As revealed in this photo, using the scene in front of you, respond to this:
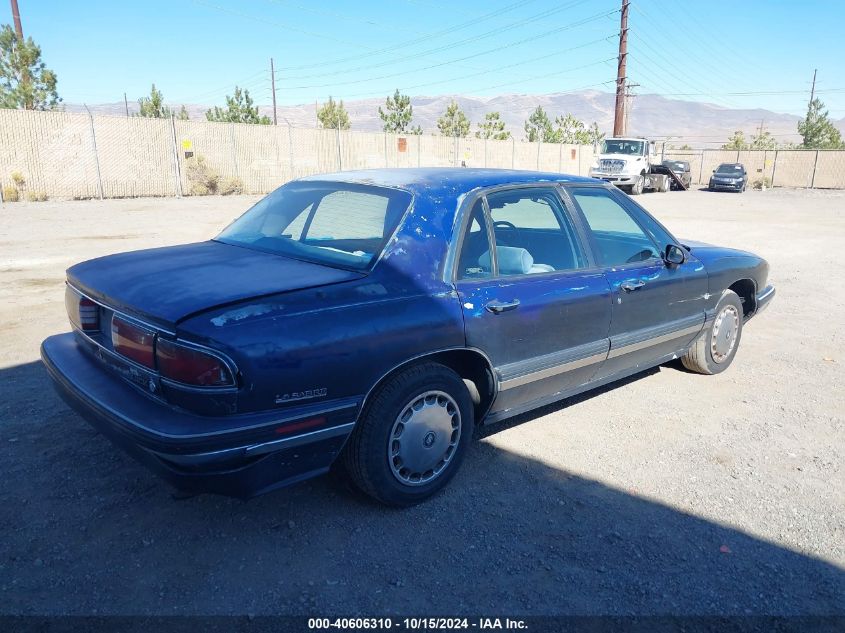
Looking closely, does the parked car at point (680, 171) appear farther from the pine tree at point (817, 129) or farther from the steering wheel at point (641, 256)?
the steering wheel at point (641, 256)

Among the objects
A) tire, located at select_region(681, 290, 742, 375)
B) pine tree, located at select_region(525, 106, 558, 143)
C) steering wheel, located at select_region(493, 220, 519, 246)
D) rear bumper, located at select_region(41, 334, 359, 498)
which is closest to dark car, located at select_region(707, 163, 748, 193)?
pine tree, located at select_region(525, 106, 558, 143)

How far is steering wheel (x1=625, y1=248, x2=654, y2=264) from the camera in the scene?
164 inches

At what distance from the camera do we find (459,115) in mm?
51812

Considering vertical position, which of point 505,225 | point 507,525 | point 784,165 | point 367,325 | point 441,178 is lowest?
point 507,525

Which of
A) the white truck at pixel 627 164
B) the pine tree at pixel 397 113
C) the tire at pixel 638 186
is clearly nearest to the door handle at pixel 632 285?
the white truck at pixel 627 164

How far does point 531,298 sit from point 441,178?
82 centimetres

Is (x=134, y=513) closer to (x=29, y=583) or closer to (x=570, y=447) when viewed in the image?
(x=29, y=583)

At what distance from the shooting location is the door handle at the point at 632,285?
3943mm

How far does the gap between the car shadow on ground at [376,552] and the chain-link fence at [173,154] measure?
2063 centimetres

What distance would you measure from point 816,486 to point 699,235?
39.8 feet

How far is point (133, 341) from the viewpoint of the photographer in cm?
274

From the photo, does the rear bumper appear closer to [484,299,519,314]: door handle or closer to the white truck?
[484,299,519,314]: door handle

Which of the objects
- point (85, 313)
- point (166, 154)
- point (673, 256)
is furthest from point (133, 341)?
point (166, 154)

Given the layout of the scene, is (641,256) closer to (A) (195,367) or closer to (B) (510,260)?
(B) (510,260)
